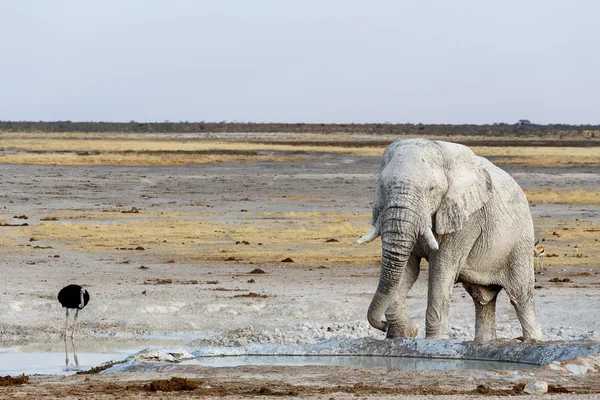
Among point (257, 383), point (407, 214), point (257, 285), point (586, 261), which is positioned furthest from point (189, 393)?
point (586, 261)

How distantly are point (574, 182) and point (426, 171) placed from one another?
38224 millimetres

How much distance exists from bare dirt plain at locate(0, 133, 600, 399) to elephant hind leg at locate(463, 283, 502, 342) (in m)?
1.07

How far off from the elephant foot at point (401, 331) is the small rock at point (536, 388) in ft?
10.7

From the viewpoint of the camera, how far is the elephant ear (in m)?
12.3

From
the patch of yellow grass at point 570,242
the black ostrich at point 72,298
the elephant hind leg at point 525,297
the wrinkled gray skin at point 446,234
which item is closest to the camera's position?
the wrinkled gray skin at point 446,234

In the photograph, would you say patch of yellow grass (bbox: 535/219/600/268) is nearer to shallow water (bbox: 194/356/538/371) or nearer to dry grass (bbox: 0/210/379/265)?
dry grass (bbox: 0/210/379/265)

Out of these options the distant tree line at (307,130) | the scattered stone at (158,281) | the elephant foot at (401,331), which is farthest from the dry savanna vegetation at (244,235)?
the distant tree line at (307,130)

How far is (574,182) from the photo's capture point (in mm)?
48875

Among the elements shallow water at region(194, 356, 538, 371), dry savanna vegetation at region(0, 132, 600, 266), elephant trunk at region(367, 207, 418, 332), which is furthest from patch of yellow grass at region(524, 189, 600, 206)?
elephant trunk at region(367, 207, 418, 332)

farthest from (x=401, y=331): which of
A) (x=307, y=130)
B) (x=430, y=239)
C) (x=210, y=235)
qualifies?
(x=307, y=130)

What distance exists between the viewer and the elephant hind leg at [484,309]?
13.4 m

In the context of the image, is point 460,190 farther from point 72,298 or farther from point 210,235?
point 210,235

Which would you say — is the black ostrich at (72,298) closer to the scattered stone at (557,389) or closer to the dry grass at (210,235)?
the scattered stone at (557,389)

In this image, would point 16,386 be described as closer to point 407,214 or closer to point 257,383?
point 257,383
